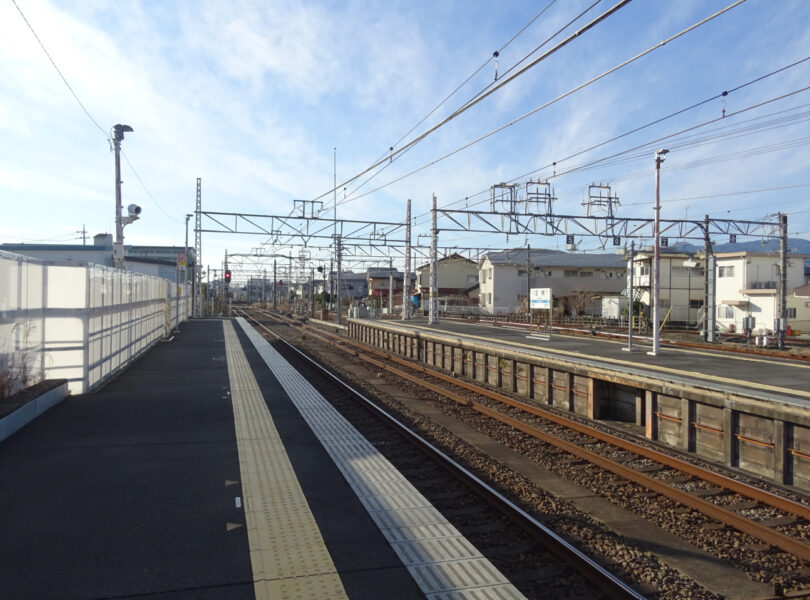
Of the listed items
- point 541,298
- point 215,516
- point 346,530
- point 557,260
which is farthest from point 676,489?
point 557,260

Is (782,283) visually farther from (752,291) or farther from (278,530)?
(278,530)

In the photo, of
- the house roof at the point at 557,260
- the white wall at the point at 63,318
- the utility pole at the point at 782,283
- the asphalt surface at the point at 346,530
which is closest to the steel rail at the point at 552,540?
the asphalt surface at the point at 346,530

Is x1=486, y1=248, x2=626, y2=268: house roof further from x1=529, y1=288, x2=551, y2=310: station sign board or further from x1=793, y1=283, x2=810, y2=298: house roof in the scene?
x1=529, y1=288, x2=551, y2=310: station sign board

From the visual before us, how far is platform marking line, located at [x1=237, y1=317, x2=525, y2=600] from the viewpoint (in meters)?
4.01

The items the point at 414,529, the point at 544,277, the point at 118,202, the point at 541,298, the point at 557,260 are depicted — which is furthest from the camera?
the point at 557,260

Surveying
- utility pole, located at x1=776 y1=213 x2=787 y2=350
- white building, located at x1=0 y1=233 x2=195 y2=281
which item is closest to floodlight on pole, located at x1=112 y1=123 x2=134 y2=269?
utility pole, located at x1=776 y1=213 x2=787 y2=350

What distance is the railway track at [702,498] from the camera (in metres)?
4.89

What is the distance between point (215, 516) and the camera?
5.04m

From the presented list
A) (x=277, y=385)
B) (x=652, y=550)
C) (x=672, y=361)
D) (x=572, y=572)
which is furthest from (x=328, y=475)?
(x=672, y=361)

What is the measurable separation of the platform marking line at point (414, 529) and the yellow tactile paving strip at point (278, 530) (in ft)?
1.92

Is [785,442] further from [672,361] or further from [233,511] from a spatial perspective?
[233,511]

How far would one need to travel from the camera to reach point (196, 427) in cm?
845

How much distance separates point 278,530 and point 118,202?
14546mm

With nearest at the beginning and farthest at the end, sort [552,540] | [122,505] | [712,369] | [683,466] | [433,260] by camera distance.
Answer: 1. [552,540]
2. [122,505]
3. [683,466]
4. [712,369]
5. [433,260]
